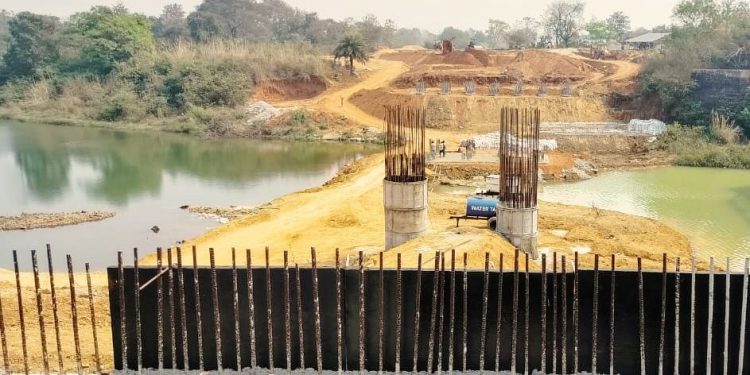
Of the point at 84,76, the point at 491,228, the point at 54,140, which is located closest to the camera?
the point at 491,228

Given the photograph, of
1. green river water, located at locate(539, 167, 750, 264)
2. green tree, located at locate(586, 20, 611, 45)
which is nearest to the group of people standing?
green river water, located at locate(539, 167, 750, 264)

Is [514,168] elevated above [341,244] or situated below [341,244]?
above

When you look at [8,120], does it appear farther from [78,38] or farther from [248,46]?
[248,46]

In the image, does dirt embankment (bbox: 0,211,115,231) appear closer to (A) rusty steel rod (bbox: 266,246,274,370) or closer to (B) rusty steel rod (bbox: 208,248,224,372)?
(B) rusty steel rod (bbox: 208,248,224,372)

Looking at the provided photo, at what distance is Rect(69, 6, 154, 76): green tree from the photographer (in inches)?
1938

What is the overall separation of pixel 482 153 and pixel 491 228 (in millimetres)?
14113

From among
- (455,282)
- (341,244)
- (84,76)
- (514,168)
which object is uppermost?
(84,76)

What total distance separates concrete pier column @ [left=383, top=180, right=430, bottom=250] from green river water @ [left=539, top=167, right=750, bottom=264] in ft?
22.4

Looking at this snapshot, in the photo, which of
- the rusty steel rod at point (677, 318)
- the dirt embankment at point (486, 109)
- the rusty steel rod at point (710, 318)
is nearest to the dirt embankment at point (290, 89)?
the dirt embankment at point (486, 109)

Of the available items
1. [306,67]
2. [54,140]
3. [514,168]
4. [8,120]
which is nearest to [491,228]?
[514,168]

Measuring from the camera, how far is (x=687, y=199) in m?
21.2

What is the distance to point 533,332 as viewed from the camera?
25.3 feet

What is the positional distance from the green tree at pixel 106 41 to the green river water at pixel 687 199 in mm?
37358

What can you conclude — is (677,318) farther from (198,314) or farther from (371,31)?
(371,31)
